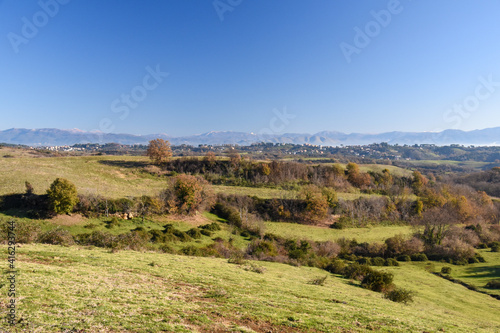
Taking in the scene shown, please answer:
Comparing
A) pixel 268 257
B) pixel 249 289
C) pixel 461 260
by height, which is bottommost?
pixel 461 260

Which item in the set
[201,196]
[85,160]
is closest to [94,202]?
[201,196]

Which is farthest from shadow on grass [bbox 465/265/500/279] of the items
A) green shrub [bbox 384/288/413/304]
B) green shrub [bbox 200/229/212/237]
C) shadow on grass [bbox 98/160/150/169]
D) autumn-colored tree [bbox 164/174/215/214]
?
shadow on grass [bbox 98/160/150/169]

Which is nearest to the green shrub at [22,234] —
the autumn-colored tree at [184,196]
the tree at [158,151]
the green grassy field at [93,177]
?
the green grassy field at [93,177]

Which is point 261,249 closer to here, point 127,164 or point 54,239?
point 54,239

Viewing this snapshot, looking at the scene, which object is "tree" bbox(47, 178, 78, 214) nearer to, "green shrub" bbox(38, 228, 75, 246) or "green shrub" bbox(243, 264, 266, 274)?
"green shrub" bbox(38, 228, 75, 246)

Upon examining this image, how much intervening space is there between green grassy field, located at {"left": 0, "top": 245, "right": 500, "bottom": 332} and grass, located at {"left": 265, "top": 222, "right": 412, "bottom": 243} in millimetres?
25898

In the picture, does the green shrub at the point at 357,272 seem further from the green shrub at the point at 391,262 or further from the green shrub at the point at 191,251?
the green shrub at the point at 191,251

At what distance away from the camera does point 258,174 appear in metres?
76.1

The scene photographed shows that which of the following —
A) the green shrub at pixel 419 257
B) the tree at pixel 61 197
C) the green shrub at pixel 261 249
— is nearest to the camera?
the tree at pixel 61 197

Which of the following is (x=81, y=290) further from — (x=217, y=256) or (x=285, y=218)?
(x=285, y=218)

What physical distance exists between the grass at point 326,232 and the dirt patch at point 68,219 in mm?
29824

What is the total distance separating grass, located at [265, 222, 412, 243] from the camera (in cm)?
4559

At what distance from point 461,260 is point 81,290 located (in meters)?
51.7

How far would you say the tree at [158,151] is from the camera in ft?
239
